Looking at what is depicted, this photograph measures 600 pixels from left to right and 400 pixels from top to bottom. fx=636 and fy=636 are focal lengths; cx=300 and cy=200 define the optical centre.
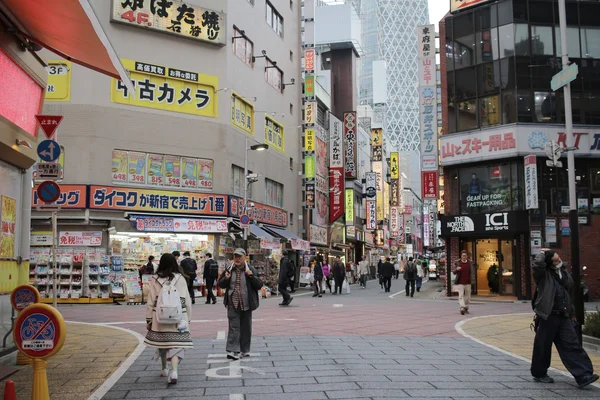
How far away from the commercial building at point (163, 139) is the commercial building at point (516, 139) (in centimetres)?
988

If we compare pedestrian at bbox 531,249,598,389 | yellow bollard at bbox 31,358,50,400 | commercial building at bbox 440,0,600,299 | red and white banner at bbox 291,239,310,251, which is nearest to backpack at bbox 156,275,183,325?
yellow bollard at bbox 31,358,50,400

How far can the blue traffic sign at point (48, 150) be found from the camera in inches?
439

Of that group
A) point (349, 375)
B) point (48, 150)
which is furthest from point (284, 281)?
point (349, 375)

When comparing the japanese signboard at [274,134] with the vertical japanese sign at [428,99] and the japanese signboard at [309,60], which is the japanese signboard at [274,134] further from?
the vertical japanese sign at [428,99]

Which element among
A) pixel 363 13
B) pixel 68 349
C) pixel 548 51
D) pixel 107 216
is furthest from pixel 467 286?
pixel 363 13

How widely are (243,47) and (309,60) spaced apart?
9.75 m

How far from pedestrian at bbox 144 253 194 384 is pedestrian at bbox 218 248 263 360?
1.43 meters

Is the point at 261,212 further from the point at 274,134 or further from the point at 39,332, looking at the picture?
the point at 39,332

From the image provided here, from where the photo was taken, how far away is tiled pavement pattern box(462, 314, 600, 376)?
35.5ft

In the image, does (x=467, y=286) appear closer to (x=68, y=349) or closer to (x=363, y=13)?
(x=68, y=349)

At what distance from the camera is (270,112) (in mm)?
36500

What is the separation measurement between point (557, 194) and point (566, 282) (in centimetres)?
1882

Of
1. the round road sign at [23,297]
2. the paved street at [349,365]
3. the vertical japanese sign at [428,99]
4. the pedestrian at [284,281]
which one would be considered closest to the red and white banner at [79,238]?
the pedestrian at [284,281]

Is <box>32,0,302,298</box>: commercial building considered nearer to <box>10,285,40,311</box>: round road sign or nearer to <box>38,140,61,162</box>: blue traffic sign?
<box>38,140,61,162</box>: blue traffic sign
